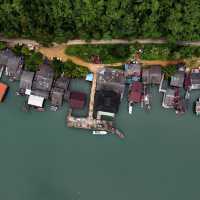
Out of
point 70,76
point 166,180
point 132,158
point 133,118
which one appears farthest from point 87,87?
point 166,180

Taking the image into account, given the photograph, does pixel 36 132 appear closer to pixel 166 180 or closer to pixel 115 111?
pixel 115 111

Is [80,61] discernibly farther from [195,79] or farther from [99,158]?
[195,79]

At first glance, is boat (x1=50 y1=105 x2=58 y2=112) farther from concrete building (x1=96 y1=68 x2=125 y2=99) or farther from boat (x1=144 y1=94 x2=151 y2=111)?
boat (x1=144 y1=94 x2=151 y2=111)

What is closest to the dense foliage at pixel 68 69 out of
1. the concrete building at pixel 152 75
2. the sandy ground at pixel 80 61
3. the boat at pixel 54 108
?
the sandy ground at pixel 80 61

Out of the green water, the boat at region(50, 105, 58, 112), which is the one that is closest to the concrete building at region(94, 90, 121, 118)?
the green water

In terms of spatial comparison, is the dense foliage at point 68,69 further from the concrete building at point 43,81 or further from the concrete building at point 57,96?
the concrete building at point 57,96
